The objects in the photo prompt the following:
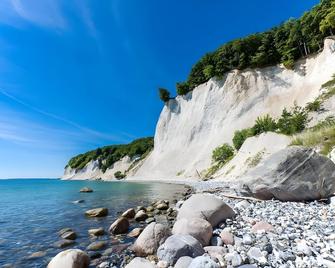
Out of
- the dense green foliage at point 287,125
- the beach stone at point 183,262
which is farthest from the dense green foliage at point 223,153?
the beach stone at point 183,262

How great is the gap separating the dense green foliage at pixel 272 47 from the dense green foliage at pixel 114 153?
33.7 meters

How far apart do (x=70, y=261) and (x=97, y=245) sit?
6.38 ft

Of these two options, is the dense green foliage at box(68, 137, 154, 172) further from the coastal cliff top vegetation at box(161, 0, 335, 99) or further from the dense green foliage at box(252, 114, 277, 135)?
the dense green foliage at box(252, 114, 277, 135)

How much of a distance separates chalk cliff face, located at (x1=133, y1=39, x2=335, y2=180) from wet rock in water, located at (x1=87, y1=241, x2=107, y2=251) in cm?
3458

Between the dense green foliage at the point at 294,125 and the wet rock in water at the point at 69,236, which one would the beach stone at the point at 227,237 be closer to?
the wet rock in water at the point at 69,236

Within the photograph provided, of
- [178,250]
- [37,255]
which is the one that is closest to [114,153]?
[37,255]

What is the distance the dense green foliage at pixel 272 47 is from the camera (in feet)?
125

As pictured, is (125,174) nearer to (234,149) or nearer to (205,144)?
(205,144)

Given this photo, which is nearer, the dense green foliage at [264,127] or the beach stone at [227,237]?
the beach stone at [227,237]

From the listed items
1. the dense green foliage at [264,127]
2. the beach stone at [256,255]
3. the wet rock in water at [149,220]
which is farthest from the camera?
the dense green foliage at [264,127]

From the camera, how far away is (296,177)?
8656 mm

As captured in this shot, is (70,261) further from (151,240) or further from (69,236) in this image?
(69,236)

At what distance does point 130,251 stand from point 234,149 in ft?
113

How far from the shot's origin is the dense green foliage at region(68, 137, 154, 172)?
277ft
